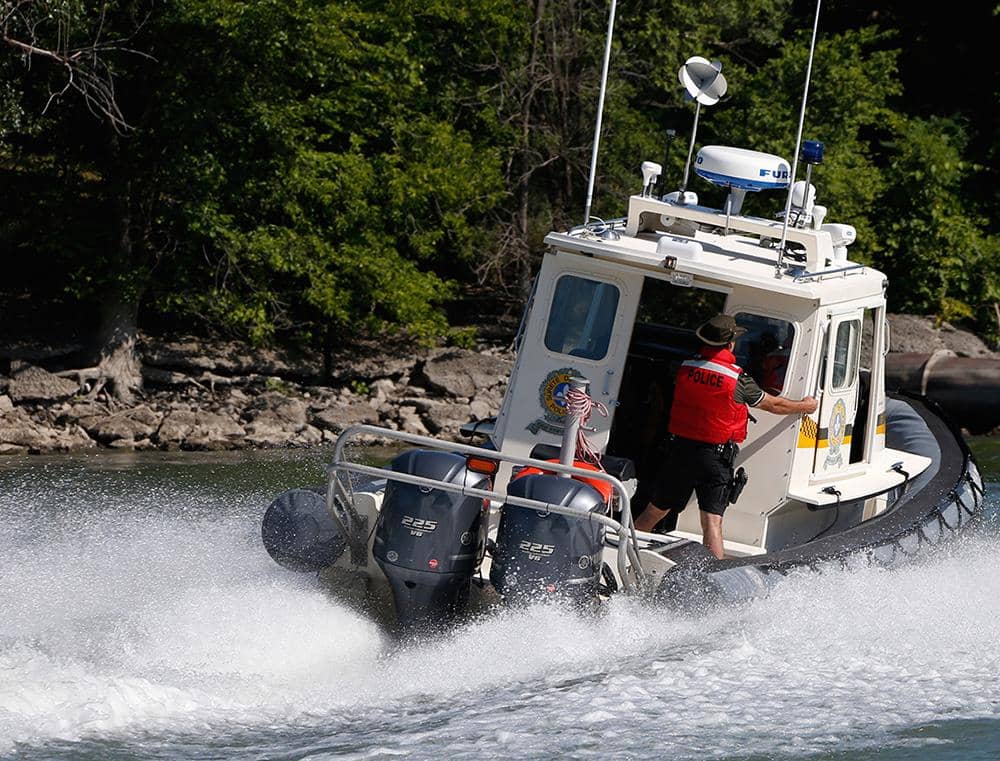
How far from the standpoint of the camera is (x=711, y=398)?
26.1 feet

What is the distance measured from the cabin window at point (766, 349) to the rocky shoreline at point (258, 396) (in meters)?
8.42

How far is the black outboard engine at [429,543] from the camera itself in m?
7.06

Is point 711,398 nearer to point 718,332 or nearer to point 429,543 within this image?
point 718,332

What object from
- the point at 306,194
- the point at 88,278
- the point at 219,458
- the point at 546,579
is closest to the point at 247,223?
the point at 306,194

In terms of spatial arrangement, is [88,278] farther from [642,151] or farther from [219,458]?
[642,151]

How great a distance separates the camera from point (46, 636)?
23.4 ft

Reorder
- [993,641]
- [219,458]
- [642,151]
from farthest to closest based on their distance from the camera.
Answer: [642,151]
[219,458]
[993,641]

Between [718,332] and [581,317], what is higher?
[718,332]

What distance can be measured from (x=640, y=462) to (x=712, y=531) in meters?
1.13

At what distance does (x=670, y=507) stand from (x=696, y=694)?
1506 mm

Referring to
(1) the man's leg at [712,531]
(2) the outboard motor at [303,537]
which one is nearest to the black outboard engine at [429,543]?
(2) the outboard motor at [303,537]

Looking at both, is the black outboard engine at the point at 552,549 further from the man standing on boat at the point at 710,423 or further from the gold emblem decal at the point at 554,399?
the gold emblem decal at the point at 554,399

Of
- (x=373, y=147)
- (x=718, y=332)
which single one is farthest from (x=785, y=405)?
(x=373, y=147)

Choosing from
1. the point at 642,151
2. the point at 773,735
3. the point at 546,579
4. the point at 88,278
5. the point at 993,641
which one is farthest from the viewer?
the point at 642,151
